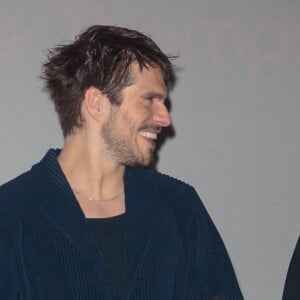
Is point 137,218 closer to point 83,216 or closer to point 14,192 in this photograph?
point 83,216

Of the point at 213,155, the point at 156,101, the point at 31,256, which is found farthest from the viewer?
the point at 213,155

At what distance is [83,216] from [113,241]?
8cm

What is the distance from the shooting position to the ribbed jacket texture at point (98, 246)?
148 cm

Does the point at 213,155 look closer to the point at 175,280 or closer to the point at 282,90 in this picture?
the point at 282,90

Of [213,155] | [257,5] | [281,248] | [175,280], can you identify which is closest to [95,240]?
[175,280]

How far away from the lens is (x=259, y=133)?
2.03m

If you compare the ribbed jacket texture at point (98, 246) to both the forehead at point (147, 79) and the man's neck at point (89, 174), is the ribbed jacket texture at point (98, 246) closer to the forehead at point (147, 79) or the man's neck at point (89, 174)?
the man's neck at point (89, 174)

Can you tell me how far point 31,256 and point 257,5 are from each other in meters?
0.97

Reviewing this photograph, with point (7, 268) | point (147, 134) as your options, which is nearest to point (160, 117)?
point (147, 134)

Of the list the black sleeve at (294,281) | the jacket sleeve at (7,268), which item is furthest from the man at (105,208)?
the black sleeve at (294,281)

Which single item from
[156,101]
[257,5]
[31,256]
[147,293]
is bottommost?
[147,293]

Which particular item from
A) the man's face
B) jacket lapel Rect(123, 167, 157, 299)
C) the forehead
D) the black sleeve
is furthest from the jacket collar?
the black sleeve

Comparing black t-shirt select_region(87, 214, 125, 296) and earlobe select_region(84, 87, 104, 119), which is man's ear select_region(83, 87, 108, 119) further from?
black t-shirt select_region(87, 214, 125, 296)

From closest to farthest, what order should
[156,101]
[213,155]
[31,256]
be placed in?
[31,256], [156,101], [213,155]
